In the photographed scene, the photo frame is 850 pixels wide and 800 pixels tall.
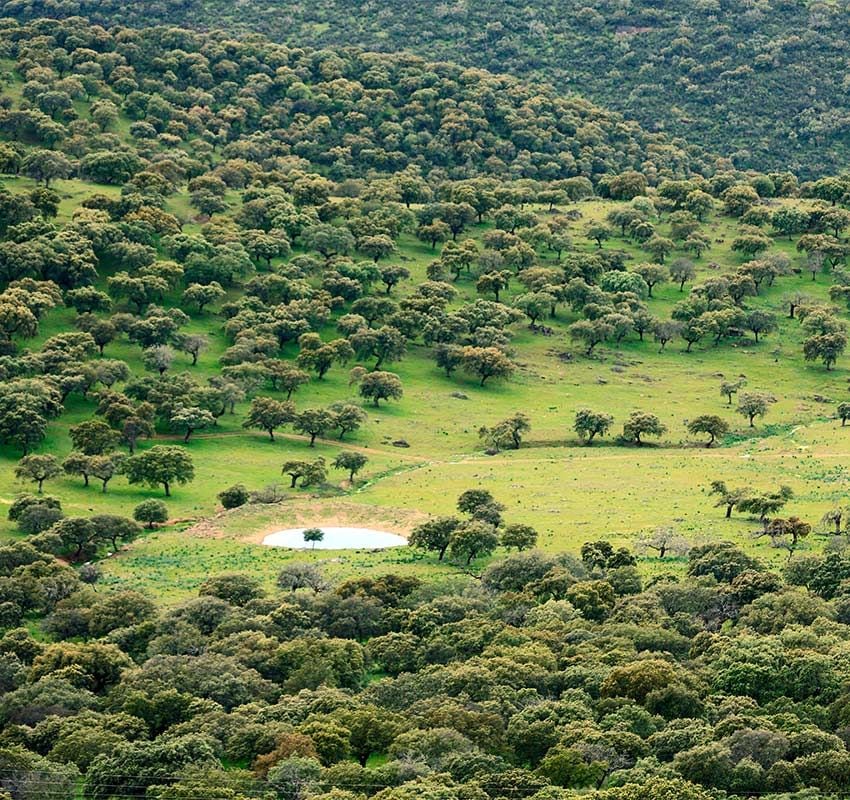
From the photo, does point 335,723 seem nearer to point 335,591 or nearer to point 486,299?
point 335,591

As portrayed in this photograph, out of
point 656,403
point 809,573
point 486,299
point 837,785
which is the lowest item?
point 837,785

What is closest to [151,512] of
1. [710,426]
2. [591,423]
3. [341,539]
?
[341,539]

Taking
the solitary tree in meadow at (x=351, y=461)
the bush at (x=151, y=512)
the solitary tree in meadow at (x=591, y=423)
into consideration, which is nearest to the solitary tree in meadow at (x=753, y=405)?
the solitary tree in meadow at (x=591, y=423)


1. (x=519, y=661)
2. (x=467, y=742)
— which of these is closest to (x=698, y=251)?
(x=519, y=661)

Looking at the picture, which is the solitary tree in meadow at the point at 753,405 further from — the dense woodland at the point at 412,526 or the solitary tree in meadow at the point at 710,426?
the solitary tree in meadow at the point at 710,426

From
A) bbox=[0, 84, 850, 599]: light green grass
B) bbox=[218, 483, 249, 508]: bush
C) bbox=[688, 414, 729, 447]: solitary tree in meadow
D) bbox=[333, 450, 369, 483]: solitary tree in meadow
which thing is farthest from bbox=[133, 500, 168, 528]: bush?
bbox=[688, 414, 729, 447]: solitary tree in meadow

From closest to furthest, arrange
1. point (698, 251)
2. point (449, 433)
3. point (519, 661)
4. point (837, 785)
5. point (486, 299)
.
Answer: point (837, 785), point (519, 661), point (449, 433), point (486, 299), point (698, 251)
